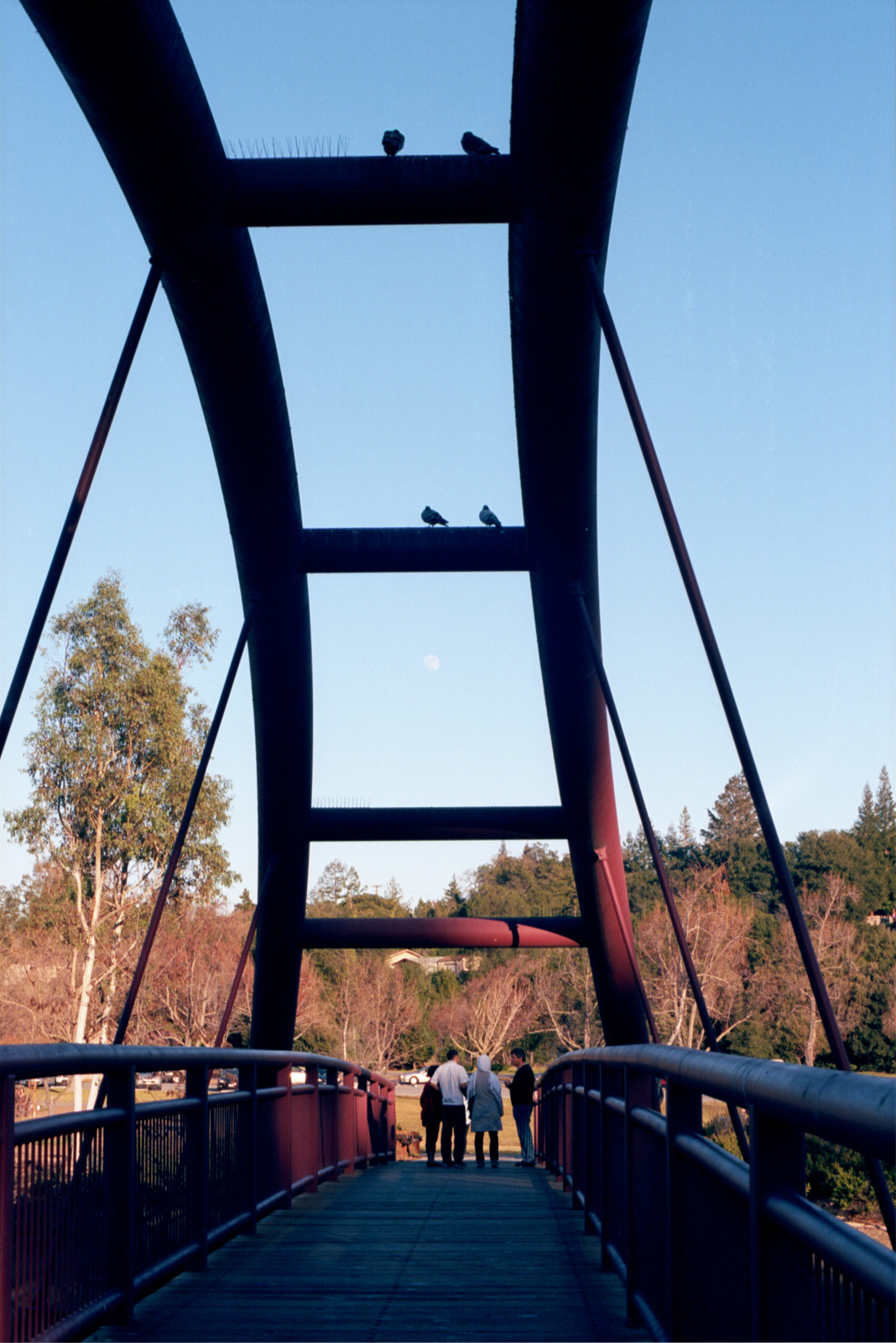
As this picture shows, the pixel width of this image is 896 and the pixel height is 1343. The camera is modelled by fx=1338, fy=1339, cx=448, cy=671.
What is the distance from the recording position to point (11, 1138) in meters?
3.12

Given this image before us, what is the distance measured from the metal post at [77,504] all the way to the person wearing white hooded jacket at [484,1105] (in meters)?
8.29

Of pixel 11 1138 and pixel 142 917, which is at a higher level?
pixel 142 917

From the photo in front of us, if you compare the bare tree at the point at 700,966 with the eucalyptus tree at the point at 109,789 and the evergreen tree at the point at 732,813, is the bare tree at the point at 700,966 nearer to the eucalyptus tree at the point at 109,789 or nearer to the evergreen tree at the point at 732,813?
the eucalyptus tree at the point at 109,789

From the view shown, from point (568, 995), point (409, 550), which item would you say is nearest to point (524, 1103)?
point (409, 550)

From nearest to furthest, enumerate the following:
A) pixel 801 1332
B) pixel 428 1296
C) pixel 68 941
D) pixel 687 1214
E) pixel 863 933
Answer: pixel 801 1332
pixel 687 1214
pixel 428 1296
pixel 68 941
pixel 863 933

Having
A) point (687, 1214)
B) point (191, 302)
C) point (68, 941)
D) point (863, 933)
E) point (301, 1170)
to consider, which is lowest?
point (687, 1214)

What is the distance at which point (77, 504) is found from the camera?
261 inches

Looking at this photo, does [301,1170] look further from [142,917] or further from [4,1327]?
[142,917]

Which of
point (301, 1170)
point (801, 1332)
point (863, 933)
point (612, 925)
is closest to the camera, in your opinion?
point (801, 1332)

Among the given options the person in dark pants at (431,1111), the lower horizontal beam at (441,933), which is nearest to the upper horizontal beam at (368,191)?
the lower horizontal beam at (441,933)

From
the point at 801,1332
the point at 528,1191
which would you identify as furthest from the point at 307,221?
the point at 801,1332

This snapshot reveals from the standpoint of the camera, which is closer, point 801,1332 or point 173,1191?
point 801,1332

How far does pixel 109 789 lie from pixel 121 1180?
27250 mm

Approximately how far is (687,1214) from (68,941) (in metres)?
30.4
